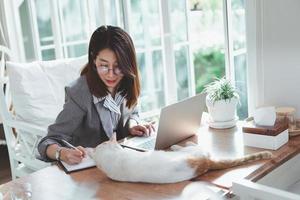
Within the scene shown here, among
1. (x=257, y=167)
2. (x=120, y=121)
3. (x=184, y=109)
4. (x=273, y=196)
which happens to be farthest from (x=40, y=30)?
(x=273, y=196)

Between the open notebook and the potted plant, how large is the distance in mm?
628

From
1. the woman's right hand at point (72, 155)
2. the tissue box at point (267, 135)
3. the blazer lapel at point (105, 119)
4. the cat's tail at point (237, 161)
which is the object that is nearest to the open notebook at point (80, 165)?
the woman's right hand at point (72, 155)

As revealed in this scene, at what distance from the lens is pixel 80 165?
1.47 m

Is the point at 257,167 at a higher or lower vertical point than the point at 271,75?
lower

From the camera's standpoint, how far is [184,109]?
1.62 meters

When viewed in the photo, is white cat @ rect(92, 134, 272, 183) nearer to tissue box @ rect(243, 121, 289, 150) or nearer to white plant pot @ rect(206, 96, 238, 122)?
tissue box @ rect(243, 121, 289, 150)

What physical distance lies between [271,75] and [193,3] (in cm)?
102

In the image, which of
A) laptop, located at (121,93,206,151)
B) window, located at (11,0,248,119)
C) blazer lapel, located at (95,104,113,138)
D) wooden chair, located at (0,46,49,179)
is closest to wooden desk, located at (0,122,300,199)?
laptop, located at (121,93,206,151)

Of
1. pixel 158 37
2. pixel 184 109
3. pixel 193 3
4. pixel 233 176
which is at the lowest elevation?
pixel 233 176

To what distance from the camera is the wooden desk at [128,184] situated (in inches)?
48.3

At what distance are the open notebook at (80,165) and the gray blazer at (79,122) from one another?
0.17m

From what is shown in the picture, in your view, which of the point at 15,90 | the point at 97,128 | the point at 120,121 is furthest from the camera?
the point at 15,90

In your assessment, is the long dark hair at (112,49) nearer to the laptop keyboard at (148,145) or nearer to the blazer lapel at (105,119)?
the blazer lapel at (105,119)

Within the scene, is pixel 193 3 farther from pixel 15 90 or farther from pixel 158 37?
pixel 15 90
